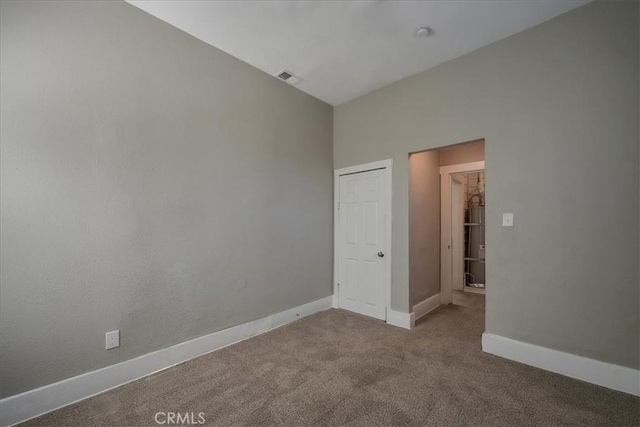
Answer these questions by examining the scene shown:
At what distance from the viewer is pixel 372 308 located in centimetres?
345

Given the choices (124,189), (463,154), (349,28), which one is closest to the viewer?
(124,189)

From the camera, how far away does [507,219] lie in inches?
96.5

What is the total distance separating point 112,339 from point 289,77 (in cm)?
316

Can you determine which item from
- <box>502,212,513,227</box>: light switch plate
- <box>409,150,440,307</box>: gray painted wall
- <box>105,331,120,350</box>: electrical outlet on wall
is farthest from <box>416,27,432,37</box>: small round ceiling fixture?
<box>105,331,120,350</box>: electrical outlet on wall

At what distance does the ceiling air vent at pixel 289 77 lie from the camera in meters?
3.09

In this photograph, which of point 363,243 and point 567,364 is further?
point 363,243

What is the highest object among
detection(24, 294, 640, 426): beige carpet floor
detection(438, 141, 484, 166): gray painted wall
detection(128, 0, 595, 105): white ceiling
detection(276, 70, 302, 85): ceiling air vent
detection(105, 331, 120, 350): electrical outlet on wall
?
detection(128, 0, 595, 105): white ceiling

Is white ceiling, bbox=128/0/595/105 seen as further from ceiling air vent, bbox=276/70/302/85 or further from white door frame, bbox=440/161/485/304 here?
white door frame, bbox=440/161/485/304

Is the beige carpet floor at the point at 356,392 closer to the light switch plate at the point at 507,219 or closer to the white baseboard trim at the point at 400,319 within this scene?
the white baseboard trim at the point at 400,319

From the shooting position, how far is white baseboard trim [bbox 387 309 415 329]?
3.09 meters

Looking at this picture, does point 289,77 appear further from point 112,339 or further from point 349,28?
point 112,339

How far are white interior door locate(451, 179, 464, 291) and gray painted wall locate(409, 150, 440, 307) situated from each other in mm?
798

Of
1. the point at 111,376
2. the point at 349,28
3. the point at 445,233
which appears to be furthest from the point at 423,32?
the point at 111,376

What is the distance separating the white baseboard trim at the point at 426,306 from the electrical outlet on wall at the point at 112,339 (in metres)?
3.05
